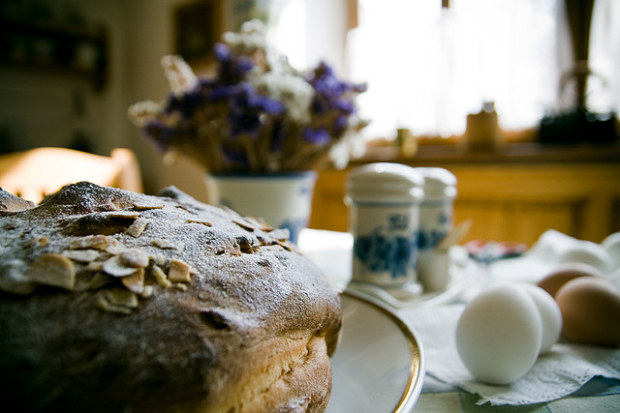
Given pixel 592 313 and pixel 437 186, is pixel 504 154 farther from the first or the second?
pixel 592 313

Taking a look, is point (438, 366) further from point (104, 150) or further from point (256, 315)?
point (104, 150)

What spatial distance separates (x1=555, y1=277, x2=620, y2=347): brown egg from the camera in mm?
494

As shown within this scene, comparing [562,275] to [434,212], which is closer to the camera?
[562,275]

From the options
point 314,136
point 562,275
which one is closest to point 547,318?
point 562,275

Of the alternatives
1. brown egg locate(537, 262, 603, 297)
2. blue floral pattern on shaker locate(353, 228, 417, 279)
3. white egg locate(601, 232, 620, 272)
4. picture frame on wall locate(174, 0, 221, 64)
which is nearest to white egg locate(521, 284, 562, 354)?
brown egg locate(537, 262, 603, 297)

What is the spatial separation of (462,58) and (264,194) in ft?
6.05

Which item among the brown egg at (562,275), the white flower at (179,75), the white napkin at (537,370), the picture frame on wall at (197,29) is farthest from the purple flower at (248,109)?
the picture frame on wall at (197,29)

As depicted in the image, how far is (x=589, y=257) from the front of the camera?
783 millimetres

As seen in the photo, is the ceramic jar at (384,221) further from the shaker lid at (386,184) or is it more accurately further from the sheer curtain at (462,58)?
the sheer curtain at (462,58)

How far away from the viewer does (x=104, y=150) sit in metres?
3.91

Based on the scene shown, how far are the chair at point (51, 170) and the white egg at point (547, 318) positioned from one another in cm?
125

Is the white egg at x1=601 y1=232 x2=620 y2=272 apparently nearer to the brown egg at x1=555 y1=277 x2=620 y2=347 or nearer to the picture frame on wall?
the brown egg at x1=555 y1=277 x2=620 y2=347

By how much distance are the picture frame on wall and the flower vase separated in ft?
8.10

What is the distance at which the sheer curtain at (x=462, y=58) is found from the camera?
185 centimetres
